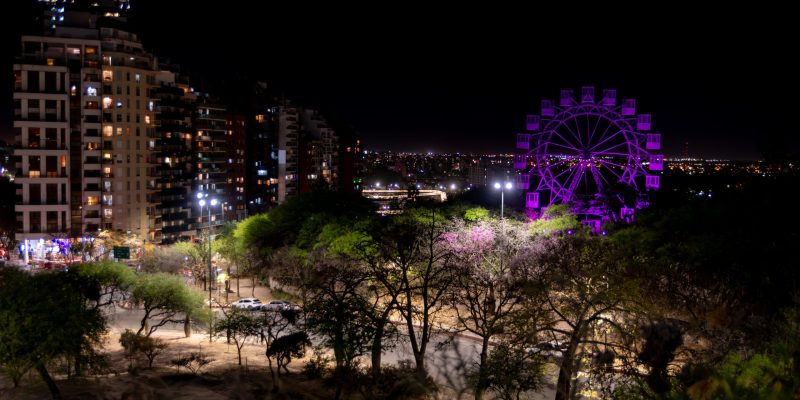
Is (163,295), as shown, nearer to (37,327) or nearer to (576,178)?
(37,327)

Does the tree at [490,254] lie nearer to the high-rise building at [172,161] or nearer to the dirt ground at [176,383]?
the dirt ground at [176,383]

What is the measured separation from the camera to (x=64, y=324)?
19.8 m

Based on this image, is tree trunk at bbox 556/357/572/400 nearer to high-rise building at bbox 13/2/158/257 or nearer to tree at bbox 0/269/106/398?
tree at bbox 0/269/106/398

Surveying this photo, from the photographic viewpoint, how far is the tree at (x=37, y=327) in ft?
62.3

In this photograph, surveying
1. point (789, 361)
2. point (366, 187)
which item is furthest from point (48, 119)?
point (366, 187)

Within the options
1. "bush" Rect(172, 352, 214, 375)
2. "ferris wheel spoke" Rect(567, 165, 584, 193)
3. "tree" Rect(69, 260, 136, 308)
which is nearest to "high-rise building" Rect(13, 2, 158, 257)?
"tree" Rect(69, 260, 136, 308)

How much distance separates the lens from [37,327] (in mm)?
19250

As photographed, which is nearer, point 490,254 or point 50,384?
point 50,384

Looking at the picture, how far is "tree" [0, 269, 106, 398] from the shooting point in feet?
62.3

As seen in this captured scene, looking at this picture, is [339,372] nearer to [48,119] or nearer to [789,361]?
[789,361]

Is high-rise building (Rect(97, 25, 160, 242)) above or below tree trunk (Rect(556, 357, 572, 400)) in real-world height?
above

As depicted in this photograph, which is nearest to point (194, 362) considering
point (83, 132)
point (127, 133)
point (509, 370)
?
point (509, 370)

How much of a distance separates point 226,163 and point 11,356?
72.4m

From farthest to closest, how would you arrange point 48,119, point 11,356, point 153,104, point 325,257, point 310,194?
point 153,104
point 48,119
point 310,194
point 325,257
point 11,356
